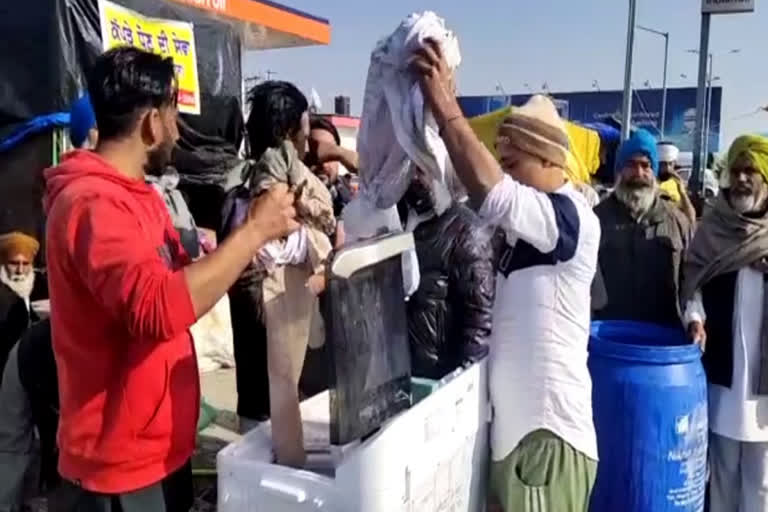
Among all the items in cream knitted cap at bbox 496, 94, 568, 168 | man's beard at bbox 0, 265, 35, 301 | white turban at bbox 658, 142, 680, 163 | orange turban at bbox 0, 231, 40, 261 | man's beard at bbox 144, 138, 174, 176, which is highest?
cream knitted cap at bbox 496, 94, 568, 168

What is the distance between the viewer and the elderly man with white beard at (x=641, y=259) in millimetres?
3482

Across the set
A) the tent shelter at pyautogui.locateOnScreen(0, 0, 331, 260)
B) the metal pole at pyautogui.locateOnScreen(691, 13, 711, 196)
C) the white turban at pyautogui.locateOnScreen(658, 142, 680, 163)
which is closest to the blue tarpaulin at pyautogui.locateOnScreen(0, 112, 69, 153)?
the tent shelter at pyautogui.locateOnScreen(0, 0, 331, 260)

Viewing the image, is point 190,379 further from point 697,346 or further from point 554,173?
point 697,346

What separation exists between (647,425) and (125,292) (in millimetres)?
1692

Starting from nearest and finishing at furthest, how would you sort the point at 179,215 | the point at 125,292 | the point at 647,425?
the point at 125,292
the point at 647,425
the point at 179,215

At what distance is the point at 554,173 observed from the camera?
6.36 feet

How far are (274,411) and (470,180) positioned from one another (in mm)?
684

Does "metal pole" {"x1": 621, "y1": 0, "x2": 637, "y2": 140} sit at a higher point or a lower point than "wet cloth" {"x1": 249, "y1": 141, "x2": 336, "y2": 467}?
higher

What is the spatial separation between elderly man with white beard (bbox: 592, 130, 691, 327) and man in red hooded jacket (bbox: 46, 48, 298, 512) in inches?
88.9

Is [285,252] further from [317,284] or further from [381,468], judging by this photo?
[381,468]

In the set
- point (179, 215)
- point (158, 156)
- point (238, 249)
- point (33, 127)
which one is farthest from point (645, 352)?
point (33, 127)

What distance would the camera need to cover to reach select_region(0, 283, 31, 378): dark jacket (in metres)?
3.20

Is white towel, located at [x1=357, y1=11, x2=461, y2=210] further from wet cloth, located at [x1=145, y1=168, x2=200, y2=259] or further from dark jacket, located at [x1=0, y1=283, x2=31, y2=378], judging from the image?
dark jacket, located at [x1=0, y1=283, x2=31, y2=378]

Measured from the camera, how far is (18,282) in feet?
11.1
